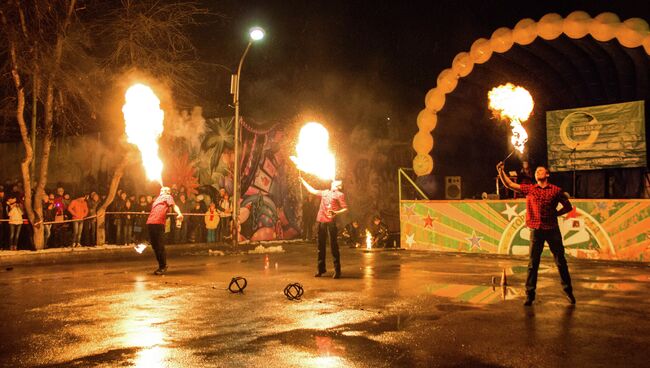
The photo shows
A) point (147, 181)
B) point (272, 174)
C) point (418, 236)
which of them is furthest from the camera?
point (272, 174)

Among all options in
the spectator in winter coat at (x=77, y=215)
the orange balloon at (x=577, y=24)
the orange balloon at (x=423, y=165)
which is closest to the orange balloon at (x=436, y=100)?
the orange balloon at (x=423, y=165)

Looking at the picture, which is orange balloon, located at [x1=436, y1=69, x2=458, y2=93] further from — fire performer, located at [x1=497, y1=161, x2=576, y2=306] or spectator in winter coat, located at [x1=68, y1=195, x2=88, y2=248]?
spectator in winter coat, located at [x1=68, y1=195, x2=88, y2=248]

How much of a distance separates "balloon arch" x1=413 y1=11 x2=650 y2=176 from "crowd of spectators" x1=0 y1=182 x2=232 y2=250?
8115mm

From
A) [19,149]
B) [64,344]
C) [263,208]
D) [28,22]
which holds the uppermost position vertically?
[28,22]

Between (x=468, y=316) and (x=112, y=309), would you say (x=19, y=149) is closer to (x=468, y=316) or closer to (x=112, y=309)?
(x=112, y=309)

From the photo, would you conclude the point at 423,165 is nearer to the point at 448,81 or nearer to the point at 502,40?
the point at 448,81

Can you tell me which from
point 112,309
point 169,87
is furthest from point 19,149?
point 112,309

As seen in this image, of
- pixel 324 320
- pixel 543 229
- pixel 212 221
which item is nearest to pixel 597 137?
pixel 543 229

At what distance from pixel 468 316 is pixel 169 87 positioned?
15.5 metres

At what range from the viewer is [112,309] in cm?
867

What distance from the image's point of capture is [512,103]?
790 inches

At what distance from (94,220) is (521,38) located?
15293 millimetres

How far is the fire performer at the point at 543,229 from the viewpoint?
884cm

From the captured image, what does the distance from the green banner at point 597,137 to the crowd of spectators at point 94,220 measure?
1215 cm
